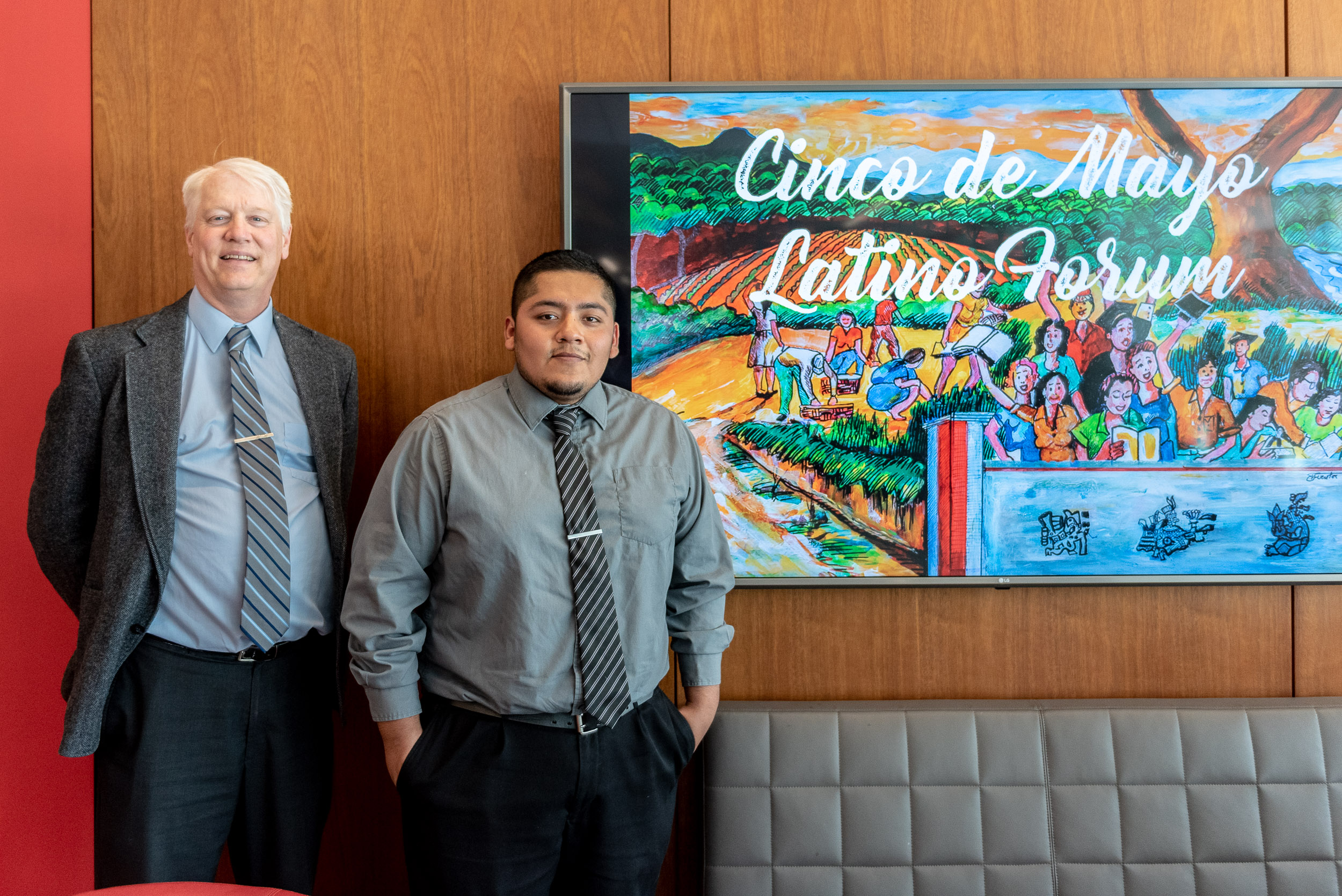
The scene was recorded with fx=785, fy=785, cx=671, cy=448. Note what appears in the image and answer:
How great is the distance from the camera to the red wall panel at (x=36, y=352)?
2.03 m

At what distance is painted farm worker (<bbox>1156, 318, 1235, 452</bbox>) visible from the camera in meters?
2.03

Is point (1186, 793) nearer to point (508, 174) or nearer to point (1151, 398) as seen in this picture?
point (1151, 398)

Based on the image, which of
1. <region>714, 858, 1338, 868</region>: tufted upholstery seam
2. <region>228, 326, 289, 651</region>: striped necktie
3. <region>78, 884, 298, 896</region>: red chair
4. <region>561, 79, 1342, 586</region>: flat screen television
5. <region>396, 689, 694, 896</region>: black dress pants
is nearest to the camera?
<region>78, 884, 298, 896</region>: red chair

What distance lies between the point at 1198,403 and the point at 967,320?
63 cm

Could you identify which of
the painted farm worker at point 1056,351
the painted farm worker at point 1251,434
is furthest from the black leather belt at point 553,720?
the painted farm worker at point 1251,434

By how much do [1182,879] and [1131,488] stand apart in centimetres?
96

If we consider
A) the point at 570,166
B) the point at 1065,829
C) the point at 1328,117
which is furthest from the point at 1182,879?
the point at 570,166

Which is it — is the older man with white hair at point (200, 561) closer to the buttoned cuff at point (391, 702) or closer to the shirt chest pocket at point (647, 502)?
the buttoned cuff at point (391, 702)

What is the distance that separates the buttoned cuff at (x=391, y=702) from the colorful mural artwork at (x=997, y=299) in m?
0.89

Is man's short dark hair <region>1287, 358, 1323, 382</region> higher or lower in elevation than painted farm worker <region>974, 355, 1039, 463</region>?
higher

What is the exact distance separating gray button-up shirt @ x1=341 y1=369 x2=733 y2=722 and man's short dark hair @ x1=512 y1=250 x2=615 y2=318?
0.17 meters

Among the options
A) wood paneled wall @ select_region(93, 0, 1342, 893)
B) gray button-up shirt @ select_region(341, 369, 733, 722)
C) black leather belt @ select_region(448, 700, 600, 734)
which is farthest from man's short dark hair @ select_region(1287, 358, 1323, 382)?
black leather belt @ select_region(448, 700, 600, 734)

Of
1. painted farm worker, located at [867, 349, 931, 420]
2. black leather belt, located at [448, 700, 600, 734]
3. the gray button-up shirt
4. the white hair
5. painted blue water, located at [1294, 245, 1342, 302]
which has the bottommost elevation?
black leather belt, located at [448, 700, 600, 734]

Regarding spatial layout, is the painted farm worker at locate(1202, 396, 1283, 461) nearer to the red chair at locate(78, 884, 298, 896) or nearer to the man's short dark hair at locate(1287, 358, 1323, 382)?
the man's short dark hair at locate(1287, 358, 1323, 382)
